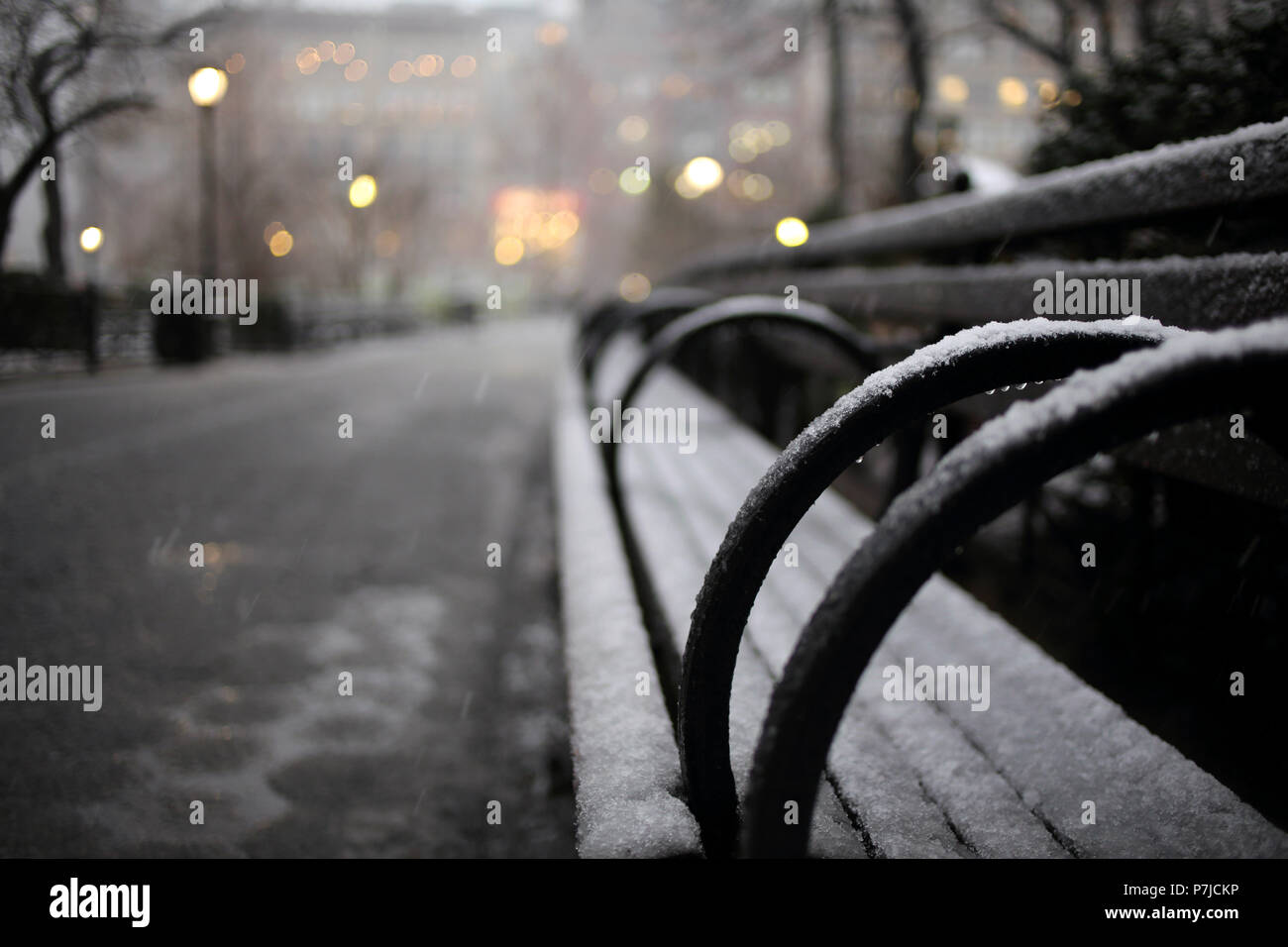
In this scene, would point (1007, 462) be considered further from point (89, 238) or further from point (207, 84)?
point (207, 84)

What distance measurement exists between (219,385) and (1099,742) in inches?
419

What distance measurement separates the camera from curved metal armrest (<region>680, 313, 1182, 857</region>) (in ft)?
3.47

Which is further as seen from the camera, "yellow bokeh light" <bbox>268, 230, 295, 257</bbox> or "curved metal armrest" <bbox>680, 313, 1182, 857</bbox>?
"yellow bokeh light" <bbox>268, 230, 295, 257</bbox>

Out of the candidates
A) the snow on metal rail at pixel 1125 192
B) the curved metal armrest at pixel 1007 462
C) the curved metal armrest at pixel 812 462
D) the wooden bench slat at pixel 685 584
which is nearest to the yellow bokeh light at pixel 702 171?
the wooden bench slat at pixel 685 584

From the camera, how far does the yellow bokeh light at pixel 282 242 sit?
3070 cm

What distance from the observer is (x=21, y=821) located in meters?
1.95

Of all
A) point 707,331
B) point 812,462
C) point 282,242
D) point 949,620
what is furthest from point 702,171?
point 282,242

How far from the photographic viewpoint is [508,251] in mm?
69062

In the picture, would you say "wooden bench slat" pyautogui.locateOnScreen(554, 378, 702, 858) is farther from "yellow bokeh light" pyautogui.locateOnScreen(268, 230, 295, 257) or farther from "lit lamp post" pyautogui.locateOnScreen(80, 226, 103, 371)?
"yellow bokeh light" pyautogui.locateOnScreen(268, 230, 295, 257)

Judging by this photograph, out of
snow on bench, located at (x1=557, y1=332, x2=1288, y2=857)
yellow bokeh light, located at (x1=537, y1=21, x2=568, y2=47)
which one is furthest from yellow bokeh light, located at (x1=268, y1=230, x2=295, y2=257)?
yellow bokeh light, located at (x1=537, y1=21, x2=568, y2=47)

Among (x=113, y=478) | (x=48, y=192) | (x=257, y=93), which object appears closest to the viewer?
(x=48, y=192)
